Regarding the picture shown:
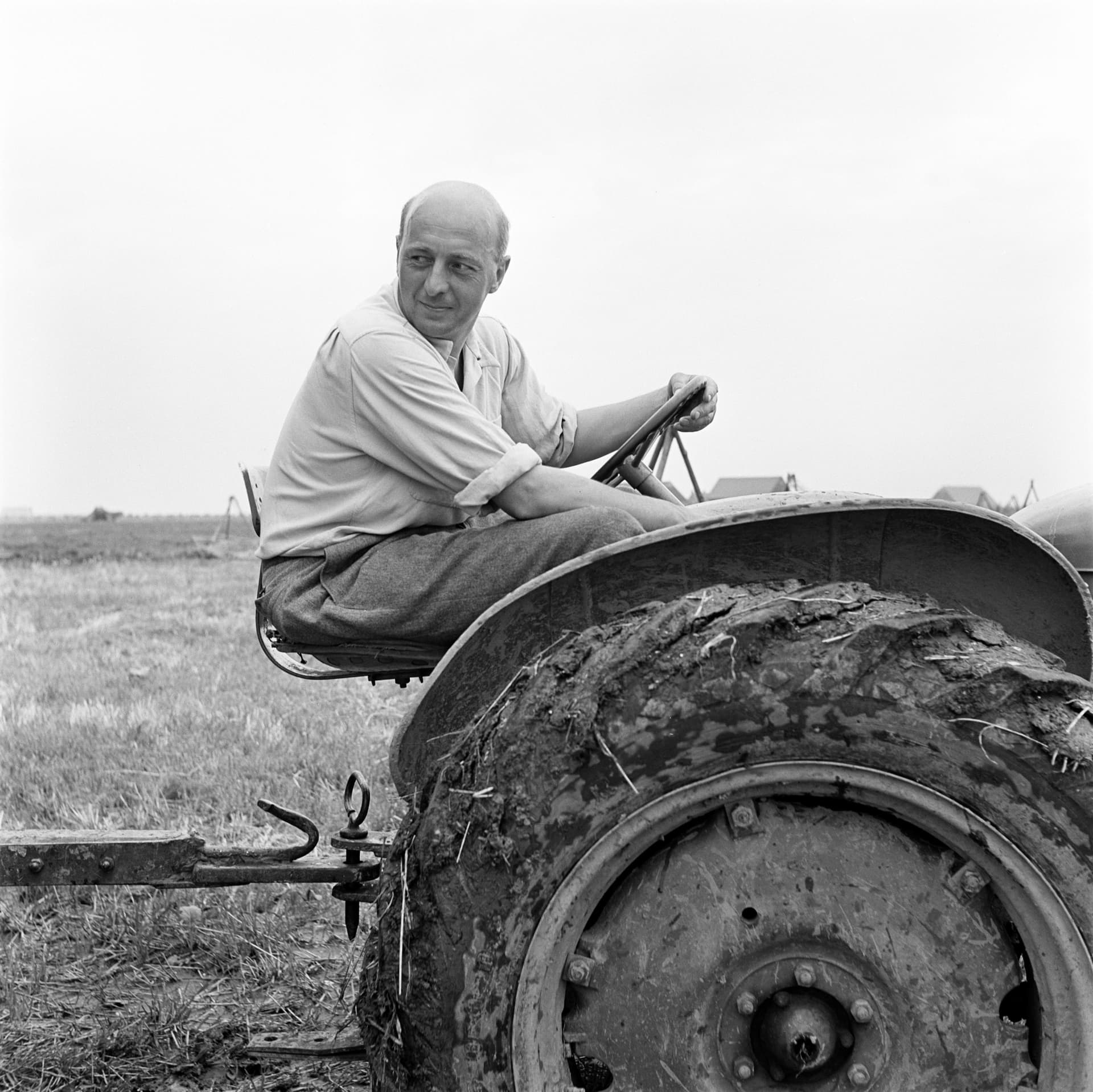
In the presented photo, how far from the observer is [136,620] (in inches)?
409

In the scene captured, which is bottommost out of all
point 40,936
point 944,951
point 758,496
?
point 40,936

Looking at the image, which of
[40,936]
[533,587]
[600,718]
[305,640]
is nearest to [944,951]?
[600,718]

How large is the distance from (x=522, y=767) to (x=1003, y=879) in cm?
68

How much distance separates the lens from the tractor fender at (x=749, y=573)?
67.7 inches

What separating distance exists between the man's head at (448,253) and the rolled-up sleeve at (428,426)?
0.39 ft

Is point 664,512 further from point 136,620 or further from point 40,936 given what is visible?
point 136,620

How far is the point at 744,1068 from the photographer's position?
5.09 feet

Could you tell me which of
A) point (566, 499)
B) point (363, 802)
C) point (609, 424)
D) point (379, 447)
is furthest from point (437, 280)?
point (363, 802)

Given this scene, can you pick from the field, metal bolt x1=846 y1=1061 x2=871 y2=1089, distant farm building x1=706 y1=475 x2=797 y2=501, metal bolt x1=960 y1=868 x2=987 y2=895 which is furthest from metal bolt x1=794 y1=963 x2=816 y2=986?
distant farm building x1=706 y1=475 x2=797 y2=501

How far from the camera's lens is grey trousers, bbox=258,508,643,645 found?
81.4 inches

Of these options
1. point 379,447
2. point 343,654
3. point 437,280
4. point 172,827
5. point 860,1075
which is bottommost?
point 172,827

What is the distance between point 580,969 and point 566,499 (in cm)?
90

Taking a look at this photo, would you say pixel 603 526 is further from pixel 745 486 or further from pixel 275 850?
pixel 745 486

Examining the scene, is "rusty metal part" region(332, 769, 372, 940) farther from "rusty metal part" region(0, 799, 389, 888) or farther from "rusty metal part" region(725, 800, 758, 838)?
"rusty metal part" region(725, 800, 758, 838)
